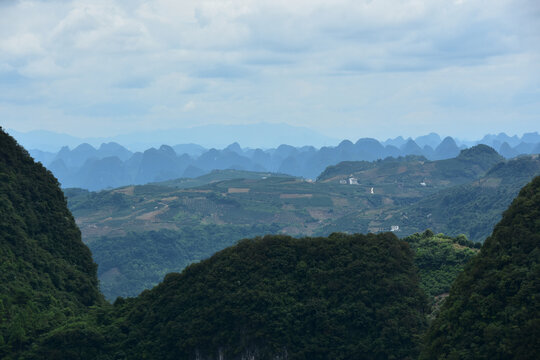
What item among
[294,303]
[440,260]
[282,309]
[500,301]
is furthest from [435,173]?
[500,301]

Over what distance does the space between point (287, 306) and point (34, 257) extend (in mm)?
16636

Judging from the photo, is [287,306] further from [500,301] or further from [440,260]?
[440,260]

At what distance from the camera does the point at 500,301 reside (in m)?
23.5

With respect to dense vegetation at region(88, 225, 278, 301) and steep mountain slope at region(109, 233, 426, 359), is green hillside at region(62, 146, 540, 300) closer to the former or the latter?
dense vegetation at region(88, 225, 278, 301)

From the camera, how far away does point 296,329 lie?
29.9m

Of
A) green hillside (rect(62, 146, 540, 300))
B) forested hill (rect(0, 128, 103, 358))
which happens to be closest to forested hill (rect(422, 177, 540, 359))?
forested hill (rect(0, 128, 103, 358))

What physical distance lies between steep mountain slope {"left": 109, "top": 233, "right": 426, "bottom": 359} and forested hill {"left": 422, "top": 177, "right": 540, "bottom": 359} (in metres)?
3.96

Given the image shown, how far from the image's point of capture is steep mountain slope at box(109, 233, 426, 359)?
29344 millimetres

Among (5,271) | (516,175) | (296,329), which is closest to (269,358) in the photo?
(296,329)

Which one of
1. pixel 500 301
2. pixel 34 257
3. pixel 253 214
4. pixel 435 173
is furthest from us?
pixel 435 173

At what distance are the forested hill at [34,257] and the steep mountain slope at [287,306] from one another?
472 cm

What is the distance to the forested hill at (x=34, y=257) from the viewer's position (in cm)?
3075

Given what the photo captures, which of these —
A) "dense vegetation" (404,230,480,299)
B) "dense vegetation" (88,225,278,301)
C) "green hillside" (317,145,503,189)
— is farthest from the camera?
"green hillside" (317,145,503,189)

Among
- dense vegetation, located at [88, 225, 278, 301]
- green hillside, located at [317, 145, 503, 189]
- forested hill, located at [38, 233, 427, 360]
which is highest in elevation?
green hillside, located at [317, 145, 503, 189]
